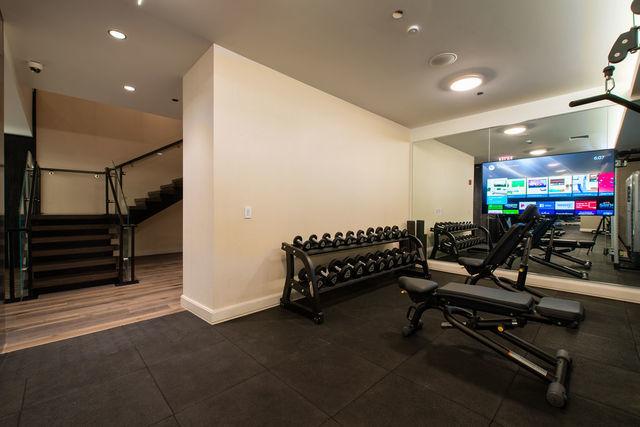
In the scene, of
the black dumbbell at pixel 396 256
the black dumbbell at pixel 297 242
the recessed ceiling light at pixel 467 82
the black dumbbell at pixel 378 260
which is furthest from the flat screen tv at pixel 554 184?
the black dumbbell at pixel 297 242

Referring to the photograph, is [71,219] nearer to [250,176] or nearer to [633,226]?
[250,176]

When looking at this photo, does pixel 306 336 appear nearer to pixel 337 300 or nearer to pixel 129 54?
pixel 337 300

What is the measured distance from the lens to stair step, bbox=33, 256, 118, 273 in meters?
3.69

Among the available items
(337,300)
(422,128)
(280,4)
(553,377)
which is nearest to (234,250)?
(337,300)

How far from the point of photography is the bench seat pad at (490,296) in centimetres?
175

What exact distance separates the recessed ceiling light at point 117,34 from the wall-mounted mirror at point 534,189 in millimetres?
4668

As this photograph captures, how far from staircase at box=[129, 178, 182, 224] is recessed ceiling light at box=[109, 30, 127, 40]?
11.7 feet

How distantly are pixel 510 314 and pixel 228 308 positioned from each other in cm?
237

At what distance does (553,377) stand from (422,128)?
14.6ft

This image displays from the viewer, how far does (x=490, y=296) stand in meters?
1.88

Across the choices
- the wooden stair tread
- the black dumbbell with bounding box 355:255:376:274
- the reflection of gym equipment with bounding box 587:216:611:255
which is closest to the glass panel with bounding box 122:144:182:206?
the wooden stair tread

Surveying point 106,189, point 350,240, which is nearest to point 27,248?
point 106,189

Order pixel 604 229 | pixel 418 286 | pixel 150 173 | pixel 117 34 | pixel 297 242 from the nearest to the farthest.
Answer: pixel 418 286
pixel 117 34
pixel 297 242
pixel 604 229
pixel 150 173

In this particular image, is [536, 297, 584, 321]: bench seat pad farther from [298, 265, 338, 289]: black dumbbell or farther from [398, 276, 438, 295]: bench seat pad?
[298, 265, 338, 289]: black dumbbell
